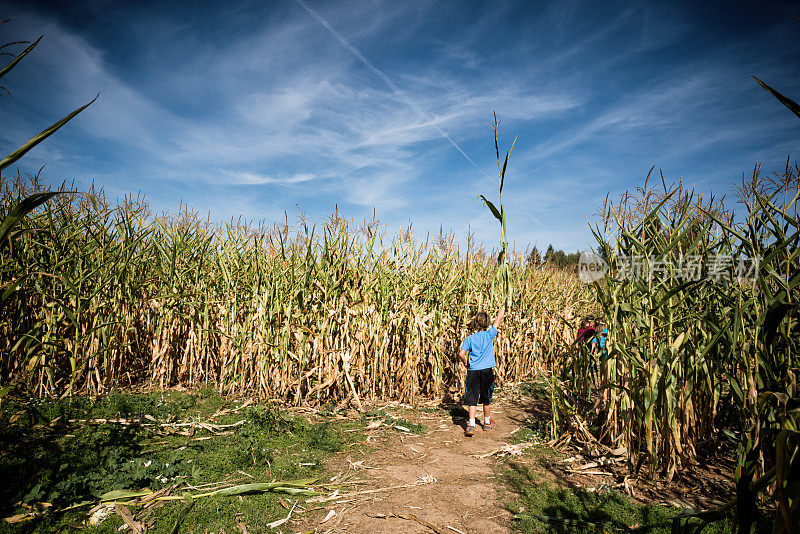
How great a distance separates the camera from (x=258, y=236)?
23.4 ft

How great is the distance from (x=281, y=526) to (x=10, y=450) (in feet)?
9.37

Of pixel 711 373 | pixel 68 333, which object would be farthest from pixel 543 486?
pixel 68 333

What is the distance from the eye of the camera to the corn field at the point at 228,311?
18.9 feet

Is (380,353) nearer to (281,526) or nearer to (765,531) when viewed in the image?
(281,526)

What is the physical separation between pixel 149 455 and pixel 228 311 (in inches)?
117

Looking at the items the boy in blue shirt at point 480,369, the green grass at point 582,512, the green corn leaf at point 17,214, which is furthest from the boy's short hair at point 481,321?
the green corn leaf at point 17,214

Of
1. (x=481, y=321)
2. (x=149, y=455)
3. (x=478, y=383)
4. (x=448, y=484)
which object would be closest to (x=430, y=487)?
(x=448, y=484)

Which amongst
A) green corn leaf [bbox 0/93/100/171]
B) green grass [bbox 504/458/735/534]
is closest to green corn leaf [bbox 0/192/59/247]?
green corn leaf [bbox 0/93/100/171]

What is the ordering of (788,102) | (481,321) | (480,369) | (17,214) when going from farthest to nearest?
1. (481,321)
2. (480,369)
3. (17,214)
4. (788,102)

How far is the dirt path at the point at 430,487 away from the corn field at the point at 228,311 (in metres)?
1.50

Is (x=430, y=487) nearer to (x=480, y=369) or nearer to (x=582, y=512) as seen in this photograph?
(x=582, y=512)

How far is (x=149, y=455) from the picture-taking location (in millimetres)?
4148

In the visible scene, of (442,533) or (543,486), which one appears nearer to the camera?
(442,533)

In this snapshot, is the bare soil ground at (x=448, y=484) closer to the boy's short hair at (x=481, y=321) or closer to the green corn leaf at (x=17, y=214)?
the boy's short hair at (x=481, y=321)
